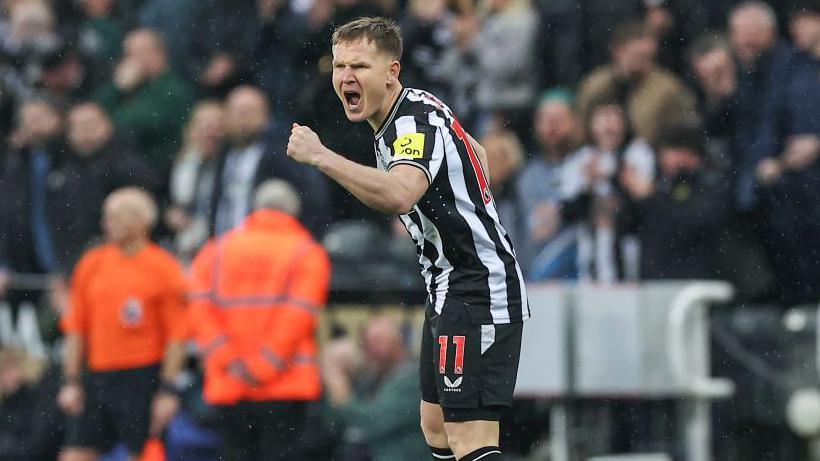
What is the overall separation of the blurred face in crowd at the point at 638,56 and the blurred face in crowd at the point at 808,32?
944mm

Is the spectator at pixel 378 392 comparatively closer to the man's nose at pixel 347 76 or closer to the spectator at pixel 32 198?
the spectator at pixel 32 198

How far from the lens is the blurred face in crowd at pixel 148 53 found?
11.7 m

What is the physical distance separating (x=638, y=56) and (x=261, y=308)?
296cm

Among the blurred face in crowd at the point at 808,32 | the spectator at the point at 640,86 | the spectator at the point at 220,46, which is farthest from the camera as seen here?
the spectator at the point at 220,46

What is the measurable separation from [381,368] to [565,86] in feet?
7.86

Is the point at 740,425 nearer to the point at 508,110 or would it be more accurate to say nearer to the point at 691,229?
the point at 691,229

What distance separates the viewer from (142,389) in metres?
A: 10.0

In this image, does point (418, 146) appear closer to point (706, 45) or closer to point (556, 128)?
point (556, 128)

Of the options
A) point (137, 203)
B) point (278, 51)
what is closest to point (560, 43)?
point (278, 51)

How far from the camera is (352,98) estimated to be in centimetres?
567

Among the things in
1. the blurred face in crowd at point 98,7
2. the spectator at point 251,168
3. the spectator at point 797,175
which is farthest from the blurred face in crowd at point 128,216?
the spectator at point 797,175

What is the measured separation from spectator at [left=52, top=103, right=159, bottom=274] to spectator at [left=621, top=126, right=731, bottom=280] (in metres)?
3.82

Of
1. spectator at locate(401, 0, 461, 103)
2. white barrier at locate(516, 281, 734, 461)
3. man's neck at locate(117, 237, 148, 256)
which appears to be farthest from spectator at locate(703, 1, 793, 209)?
man's neck at locate(117, 237, 148, 256)

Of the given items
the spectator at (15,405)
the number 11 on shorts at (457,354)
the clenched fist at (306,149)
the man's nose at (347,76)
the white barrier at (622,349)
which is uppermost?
the man's nose at (347,76)
